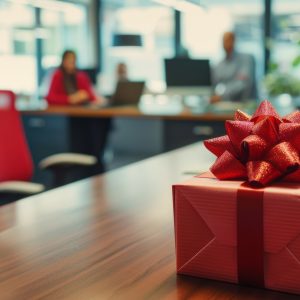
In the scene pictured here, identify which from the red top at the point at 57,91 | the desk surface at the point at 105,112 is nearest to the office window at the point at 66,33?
the red top at the point at 57,91

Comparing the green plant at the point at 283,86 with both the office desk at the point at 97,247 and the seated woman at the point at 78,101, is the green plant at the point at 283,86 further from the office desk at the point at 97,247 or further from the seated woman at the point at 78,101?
the office desk at the point at 97,247

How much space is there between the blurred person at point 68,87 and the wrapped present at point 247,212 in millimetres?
5286

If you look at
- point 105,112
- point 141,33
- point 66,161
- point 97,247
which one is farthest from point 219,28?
point 97,247

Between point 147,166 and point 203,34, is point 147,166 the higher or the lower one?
the lower one

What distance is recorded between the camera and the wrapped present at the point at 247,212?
93 centimetres

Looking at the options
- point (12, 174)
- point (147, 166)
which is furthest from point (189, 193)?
point (12, 174)

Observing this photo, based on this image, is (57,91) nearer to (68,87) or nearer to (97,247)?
(68,87)

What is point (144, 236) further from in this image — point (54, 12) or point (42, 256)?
point (54, 12)

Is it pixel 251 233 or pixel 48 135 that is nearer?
pixel 251 233

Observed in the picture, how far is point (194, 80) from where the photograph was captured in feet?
19.2

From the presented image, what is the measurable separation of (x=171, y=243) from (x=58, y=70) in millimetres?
5369

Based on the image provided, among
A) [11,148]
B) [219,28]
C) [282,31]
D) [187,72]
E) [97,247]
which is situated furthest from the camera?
[219,28]

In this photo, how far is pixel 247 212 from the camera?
3.09ft

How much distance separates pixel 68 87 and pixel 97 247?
5.31 metres
